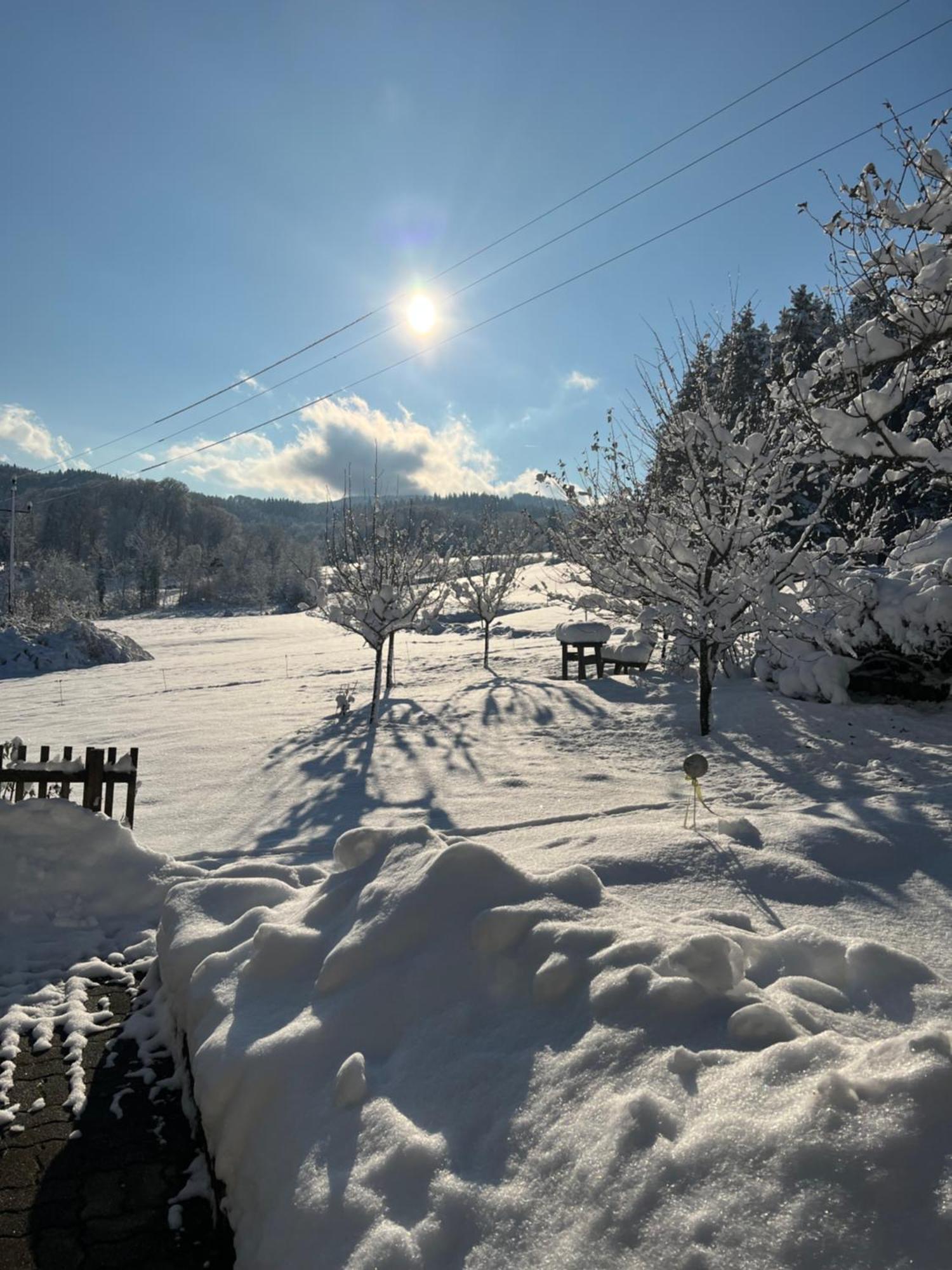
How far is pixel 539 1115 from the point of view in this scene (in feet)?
6.75

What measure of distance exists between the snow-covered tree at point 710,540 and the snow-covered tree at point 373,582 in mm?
→ 4556

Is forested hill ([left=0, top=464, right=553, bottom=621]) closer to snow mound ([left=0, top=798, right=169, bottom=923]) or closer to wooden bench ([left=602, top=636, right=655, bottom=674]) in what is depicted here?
wooden bench ([left=602, top=636, right=655, bottom=674])

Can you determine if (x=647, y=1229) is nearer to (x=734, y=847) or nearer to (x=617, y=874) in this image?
(x=617, y=874)

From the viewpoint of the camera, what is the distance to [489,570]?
74.5 ft

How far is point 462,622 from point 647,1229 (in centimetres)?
3301

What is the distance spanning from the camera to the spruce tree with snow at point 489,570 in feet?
71.8

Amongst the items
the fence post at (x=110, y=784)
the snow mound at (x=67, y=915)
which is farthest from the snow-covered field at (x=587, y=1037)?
the fence post at (x=110, y=784)

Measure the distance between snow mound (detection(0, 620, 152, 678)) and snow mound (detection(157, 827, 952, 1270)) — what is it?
22933 mm

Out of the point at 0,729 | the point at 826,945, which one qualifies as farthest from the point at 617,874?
the point at 0,729

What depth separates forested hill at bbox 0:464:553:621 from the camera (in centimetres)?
5925

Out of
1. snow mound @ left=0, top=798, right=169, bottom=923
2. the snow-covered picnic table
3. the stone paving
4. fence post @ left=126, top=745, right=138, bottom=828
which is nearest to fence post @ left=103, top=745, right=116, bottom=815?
fence post @ left=126, top=745, right=138, bottom=828

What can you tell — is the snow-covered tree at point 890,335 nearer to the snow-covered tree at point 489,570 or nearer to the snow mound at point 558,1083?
the snow mound at point 558,1083

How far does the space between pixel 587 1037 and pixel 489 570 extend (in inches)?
817

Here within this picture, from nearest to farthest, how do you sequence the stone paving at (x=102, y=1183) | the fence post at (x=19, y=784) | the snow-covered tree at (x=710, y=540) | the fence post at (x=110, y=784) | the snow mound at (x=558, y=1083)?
the snow mound at (x=558, y=1083) → the stone paving at (x=102, y=1183) → the fence post at (x=19, y=784) → the fence post at (x=110, y=784) → the snow-covered tree at (x=710, y=540)
